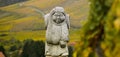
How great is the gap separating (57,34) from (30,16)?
28.7ft

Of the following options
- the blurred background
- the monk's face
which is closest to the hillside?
the blurred background

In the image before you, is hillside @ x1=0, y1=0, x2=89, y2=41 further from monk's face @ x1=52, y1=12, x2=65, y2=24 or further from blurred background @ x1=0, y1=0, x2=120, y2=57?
monk's face @ x1=52, y1=12, x2=65, y2=24

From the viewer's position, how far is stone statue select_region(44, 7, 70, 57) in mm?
8734

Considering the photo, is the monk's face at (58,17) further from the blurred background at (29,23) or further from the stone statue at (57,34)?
the blurred background at (29,23)

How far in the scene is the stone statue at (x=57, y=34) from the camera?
873cm

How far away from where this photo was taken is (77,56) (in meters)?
2.12

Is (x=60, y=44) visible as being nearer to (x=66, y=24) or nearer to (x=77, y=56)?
(x=66, y=24)

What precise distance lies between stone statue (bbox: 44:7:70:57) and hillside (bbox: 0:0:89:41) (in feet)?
24.2

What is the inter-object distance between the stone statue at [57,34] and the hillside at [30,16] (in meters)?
7.37

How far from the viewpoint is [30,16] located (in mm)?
17391

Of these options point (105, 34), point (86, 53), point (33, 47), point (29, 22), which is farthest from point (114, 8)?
point (29, 22)

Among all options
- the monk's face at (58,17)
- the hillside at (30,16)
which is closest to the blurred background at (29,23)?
the hillside at (30,16)

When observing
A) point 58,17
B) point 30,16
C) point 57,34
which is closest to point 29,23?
point 30,16

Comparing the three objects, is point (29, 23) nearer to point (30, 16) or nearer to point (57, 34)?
point (30, 16)
